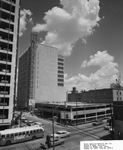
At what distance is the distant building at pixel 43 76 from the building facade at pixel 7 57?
5946cm

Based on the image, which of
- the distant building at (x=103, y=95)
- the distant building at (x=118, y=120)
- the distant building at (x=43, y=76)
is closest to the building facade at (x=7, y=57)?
the distant building at (x=118, y=120)

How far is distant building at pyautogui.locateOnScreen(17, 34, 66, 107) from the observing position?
10191 centimetres

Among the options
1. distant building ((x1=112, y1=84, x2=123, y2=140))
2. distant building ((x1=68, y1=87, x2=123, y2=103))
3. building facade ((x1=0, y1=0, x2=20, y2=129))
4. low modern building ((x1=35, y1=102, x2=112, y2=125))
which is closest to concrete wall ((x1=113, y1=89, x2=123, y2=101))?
distant building ((x1=68, y1=87, x2=123, y2=103))

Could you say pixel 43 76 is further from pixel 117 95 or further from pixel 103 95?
pixel 117 95

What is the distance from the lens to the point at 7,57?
40.9m

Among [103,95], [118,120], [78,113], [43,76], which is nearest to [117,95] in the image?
[103,95]

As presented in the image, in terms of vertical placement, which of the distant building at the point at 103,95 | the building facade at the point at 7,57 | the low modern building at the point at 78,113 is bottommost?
the low modern building at the point at 78,113

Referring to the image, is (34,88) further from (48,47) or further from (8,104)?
(8,104)

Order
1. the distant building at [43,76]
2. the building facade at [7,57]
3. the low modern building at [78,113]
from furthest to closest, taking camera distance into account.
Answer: the distant building at [43,76], the low modern building at [78,113], the building facade at [7,57]

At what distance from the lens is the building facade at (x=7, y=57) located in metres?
39.1

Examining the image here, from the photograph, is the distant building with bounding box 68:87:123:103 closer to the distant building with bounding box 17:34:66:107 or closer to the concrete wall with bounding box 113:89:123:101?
the concrete wall with bounding box 113:89:123:101

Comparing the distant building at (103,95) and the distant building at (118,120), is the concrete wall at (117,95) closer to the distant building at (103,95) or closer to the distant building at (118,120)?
the distant building at (103,95)

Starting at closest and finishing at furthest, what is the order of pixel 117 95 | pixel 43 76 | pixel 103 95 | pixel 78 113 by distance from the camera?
1. pixel 78 113
2. pixel 117 95
3. pixel 103 95
4. pixel 43 76

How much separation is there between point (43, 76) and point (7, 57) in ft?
216
